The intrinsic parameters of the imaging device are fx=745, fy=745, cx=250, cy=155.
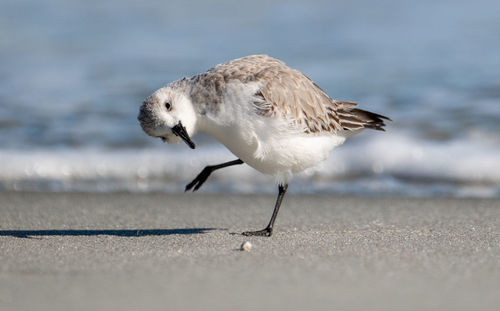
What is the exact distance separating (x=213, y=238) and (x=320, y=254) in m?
0.90

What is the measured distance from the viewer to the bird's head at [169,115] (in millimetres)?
4742

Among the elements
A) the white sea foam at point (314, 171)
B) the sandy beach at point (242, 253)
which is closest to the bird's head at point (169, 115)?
the sandy beach at point (242, 253)

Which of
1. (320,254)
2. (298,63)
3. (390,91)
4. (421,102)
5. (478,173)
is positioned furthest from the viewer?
(298,63)

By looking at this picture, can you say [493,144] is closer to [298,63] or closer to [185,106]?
[185,106]

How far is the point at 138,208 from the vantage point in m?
6.27

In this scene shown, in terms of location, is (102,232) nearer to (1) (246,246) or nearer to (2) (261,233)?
(2) (261,233)

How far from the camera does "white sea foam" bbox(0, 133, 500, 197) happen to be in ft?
23.2

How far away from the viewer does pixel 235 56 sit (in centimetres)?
1228

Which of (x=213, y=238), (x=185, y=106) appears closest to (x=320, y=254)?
(x=213, y=238)

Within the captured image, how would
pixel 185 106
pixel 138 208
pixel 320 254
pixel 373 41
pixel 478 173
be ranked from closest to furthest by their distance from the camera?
pixel 320 254
pixel 185 106
pixel 138 208
pixel 478 173
pixel 373 41

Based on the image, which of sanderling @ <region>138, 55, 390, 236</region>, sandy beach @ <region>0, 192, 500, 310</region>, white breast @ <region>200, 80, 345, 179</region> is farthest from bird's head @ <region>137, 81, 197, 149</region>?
sandy beach @ <region>0, 192, 500, 310</region>

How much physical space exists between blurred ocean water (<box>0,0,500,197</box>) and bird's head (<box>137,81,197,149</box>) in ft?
4.30

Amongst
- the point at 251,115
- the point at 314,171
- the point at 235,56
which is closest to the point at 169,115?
the point at 251,115

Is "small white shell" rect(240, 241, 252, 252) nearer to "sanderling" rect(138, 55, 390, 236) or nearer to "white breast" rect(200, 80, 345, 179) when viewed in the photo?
"sanderling" rect(138, 55, 390, 236)
